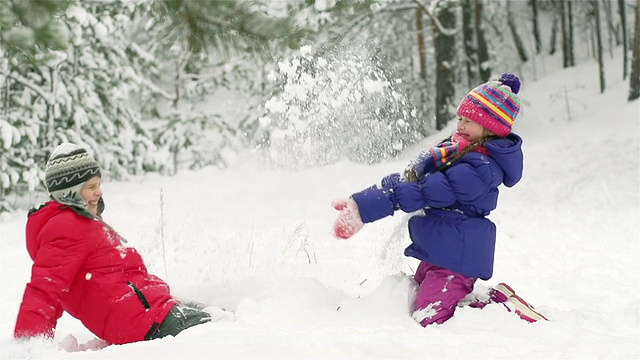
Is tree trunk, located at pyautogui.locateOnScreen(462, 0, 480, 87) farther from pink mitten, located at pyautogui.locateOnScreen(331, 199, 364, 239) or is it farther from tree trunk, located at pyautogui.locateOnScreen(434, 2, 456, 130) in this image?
pink mitten, located at pyautogui.locateOnScreen(331, 199, 364, 239)

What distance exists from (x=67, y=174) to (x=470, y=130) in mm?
2391

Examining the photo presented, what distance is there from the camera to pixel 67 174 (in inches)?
135

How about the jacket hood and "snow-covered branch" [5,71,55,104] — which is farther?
"snow-covered branch" [5,71,55,104]

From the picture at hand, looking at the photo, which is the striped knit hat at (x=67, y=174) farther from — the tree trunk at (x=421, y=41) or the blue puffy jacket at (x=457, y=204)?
the tree trunk at (x=421, y=41)

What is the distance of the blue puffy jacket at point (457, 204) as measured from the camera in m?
3.50

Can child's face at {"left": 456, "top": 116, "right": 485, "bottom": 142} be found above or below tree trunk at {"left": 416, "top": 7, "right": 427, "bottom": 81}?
above

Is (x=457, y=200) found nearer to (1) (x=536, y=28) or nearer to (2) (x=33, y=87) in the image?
(2) (x=33, y=87)

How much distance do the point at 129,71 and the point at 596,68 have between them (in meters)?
15.1

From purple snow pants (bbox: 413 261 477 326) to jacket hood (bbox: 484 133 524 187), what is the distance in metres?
0.69

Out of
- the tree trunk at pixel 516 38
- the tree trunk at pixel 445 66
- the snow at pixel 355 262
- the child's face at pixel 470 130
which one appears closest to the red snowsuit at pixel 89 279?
the snow at pixel 355 262

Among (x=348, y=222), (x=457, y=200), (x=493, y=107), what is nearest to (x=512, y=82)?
(x=493, y=107)

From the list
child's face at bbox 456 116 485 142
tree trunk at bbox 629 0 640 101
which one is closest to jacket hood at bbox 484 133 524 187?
child's face at bbox 456 116 485 142

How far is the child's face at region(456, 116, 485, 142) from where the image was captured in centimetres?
372

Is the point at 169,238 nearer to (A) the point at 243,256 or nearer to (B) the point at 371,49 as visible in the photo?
(A) the point at 243,256
